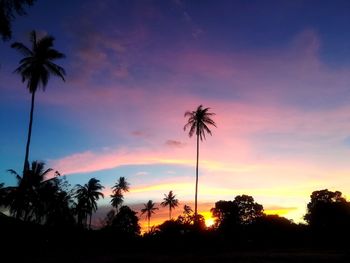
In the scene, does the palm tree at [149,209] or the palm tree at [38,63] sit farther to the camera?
the palm tree at [149,209]

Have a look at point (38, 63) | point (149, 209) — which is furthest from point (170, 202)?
point (38, 63)

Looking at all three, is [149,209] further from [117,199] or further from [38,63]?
[38,63]

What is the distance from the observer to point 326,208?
77.4m

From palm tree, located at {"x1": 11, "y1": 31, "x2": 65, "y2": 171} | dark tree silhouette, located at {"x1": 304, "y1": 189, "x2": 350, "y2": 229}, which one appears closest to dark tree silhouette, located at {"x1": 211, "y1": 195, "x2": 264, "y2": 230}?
dark tree silhouette, located at {"x1": 304, "y1": 189, "x2": 350, "y2": 229}

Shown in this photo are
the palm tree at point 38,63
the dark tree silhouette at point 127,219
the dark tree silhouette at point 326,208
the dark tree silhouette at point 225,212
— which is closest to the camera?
the palm tree at point 38,63

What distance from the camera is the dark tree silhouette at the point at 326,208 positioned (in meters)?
73.2

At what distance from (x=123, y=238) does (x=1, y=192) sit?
61.9 feet

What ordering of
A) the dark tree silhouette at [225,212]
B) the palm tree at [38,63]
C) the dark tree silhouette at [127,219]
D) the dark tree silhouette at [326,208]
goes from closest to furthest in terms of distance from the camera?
1. the palm tree at [38,63]
2. the dark tree silhouette at [326,208]
3. the dark tree silhouette at [127,219]
4. the dark tree silhouette at [225,212]

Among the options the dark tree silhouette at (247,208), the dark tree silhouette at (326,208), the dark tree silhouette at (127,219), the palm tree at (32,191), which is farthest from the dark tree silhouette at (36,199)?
the dark tree silhouette at (247,208)

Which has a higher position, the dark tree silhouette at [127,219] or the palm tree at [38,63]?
the palm tree at [38,63]

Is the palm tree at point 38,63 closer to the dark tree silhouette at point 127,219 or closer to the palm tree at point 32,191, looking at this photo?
the palm tree at point 32,191

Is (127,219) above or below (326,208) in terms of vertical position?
below

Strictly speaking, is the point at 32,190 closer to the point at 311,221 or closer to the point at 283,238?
the point at 283,238

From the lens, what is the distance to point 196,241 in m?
50.1
